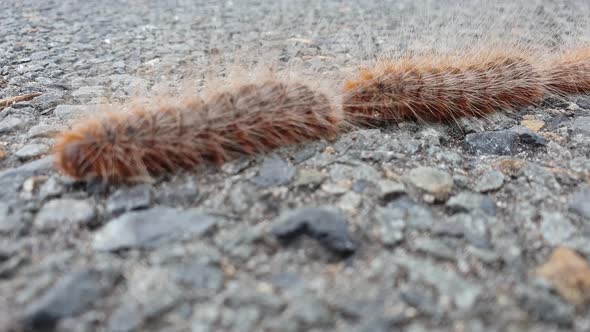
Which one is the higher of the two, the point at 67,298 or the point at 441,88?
the point at 441,88

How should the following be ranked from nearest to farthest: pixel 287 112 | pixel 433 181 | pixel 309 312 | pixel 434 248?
pixel 309 312
pixel 434 248
pixel 433 181
pixel 287 112

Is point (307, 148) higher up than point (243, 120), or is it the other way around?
point (243, 120)

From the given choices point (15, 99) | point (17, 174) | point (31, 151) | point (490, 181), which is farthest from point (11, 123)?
point (490, 181)

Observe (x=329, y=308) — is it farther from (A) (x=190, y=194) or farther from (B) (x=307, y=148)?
(B) (x=307, y=148)

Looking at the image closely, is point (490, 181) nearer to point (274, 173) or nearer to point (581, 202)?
point (581, 202)

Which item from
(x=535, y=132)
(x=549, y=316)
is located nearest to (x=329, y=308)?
(x=549, y=316)

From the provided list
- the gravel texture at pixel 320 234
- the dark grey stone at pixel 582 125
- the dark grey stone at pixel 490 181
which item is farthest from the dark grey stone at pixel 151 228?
the dark grey stone at pixel 582 125

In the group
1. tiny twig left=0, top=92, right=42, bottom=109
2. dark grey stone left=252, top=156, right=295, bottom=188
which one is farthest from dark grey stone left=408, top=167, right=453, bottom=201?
tiny twig left=0, top=92, right=42, bottom=109
